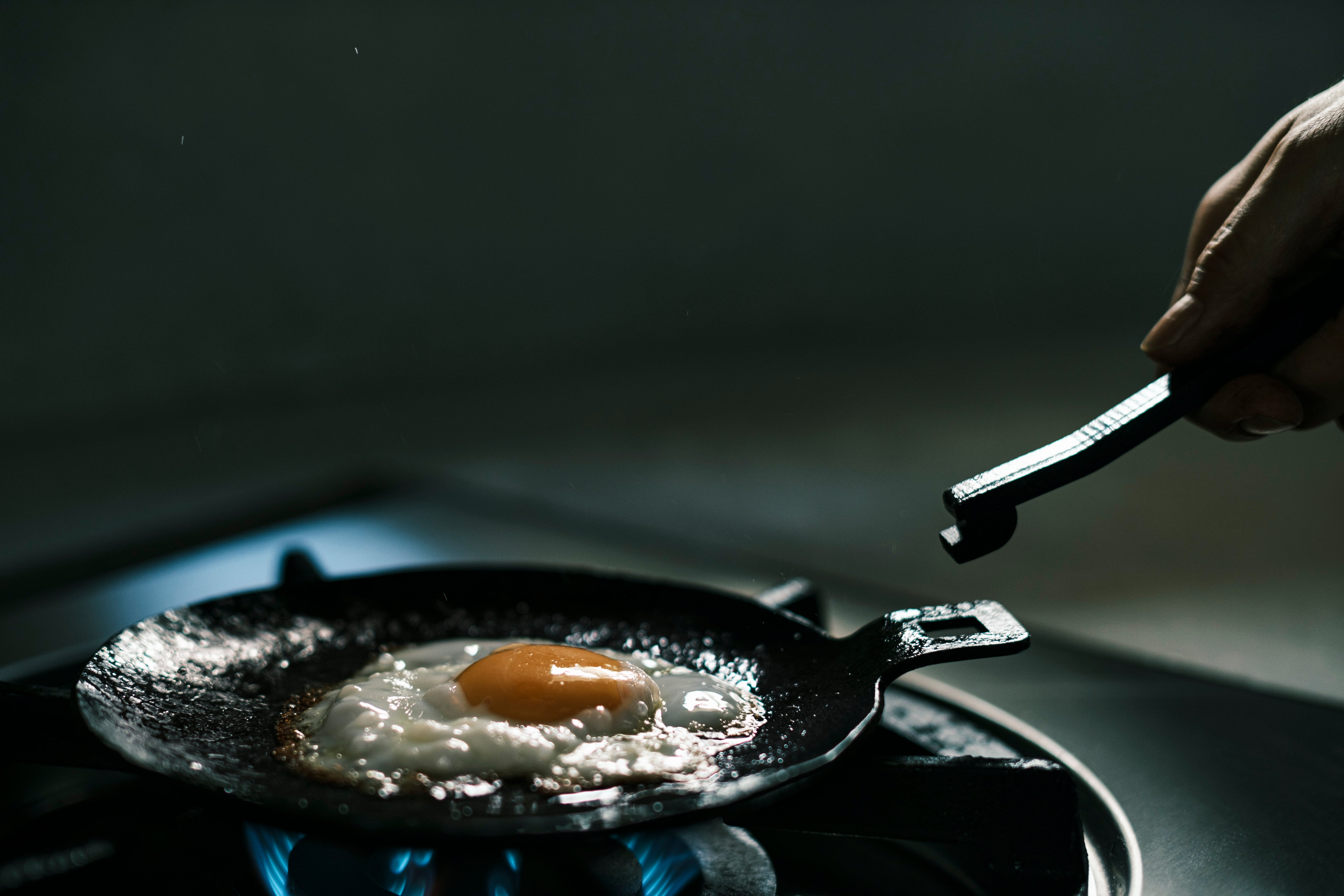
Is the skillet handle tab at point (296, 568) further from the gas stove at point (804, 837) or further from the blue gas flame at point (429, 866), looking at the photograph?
the blue gas flame at point (429, 866)

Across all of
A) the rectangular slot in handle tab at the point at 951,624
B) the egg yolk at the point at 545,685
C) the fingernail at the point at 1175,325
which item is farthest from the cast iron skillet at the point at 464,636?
the fingernail at the point at 1175,325

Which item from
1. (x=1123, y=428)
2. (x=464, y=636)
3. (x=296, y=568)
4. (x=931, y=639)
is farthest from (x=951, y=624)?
(x=296, y=568)

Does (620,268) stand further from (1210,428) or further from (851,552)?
(1210,428)

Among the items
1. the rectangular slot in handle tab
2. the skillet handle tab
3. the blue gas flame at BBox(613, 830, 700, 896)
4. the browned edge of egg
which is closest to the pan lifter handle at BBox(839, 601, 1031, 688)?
the rectangular slot in handle tab

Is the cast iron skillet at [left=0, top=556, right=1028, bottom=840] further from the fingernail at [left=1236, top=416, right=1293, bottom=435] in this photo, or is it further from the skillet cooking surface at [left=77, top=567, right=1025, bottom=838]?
the fingernail at [left=1236, top=416, right=1293, bottom=435]

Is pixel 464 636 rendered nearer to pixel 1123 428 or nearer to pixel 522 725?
pixel 522 725
